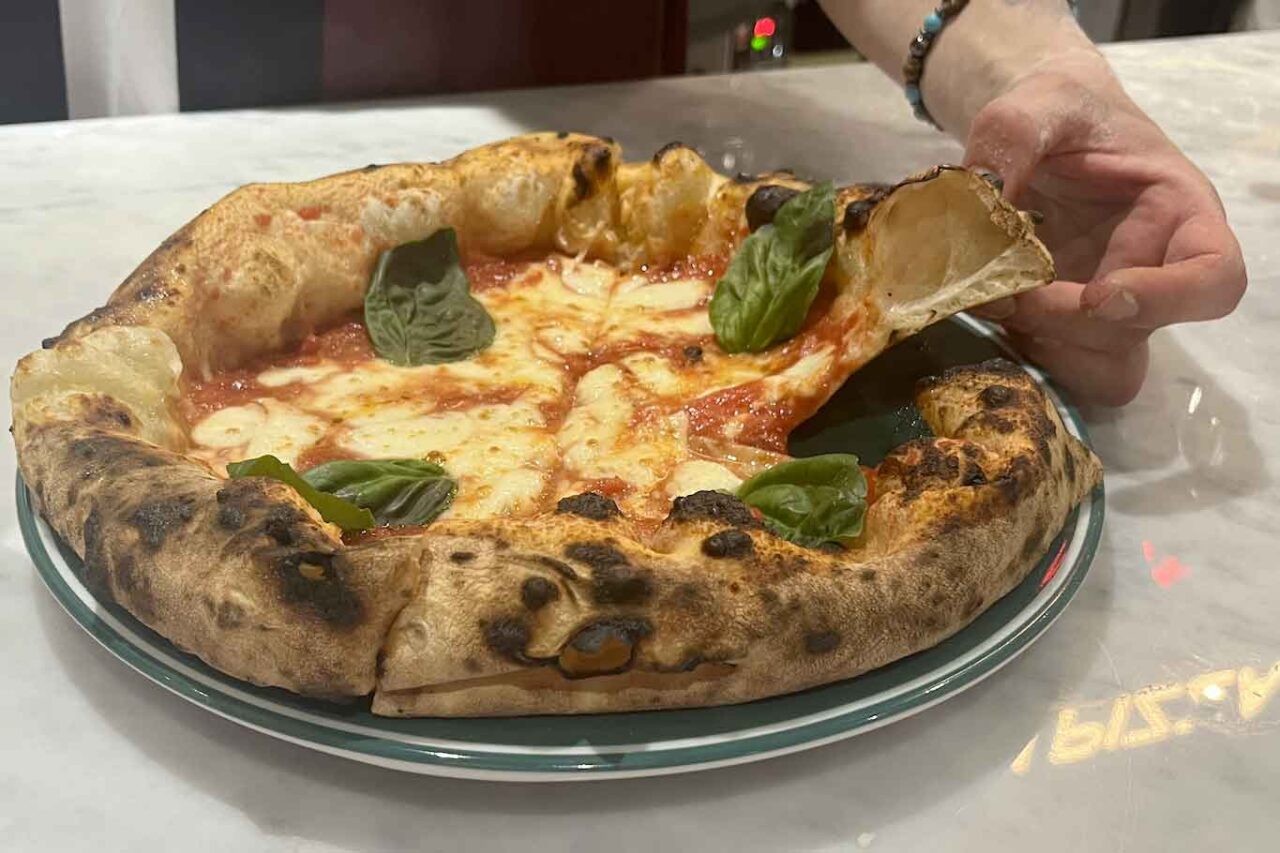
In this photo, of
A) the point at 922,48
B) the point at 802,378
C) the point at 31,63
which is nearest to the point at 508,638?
the point at 802,378

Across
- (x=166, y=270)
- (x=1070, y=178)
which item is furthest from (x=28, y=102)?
(x=1070, y=178)

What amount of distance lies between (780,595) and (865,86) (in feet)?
7.88

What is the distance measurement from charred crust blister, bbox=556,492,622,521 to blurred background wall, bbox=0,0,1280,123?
1.95 m

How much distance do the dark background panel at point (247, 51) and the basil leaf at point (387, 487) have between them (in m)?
1.76

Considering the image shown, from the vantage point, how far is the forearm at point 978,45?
2145 millimetres

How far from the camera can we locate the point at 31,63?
112 inches

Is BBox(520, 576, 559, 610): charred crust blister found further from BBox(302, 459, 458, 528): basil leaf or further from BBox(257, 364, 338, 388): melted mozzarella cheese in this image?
BBox(257, 364, 338, 388): melted mozzarella cheese

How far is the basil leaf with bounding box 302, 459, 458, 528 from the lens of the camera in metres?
1.31

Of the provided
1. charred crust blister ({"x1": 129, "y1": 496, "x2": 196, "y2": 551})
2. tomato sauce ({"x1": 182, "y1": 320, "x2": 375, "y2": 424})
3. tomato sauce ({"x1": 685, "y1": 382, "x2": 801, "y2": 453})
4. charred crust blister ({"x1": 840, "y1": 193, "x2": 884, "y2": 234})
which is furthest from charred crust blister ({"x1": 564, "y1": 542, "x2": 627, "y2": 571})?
charred crust blister ({"x1": 840, "y1": 193, "x2": 884, "y2": 234})

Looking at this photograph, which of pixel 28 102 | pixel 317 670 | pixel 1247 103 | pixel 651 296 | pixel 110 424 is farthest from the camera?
pixel 1247 103

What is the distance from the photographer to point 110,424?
4.44 feet

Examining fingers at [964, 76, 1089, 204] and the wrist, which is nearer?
fingers at [964, 76, 1089, 204]

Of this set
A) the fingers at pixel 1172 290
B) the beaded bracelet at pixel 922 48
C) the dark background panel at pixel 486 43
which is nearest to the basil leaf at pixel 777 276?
the fingers at pixel 1172 290

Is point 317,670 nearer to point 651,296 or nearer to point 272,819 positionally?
point 272,819
